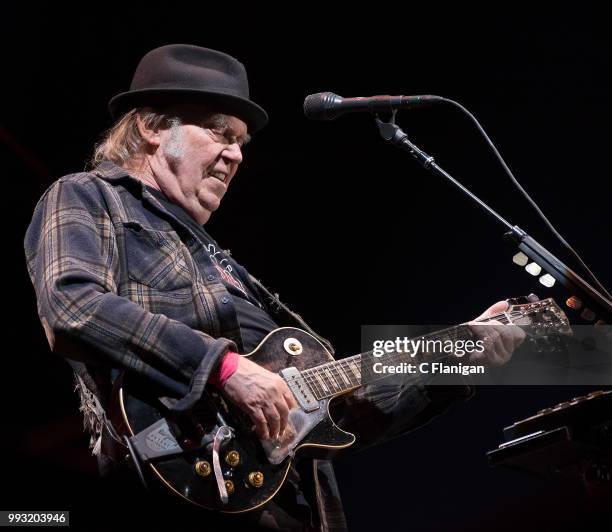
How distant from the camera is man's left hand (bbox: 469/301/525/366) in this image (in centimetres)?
266

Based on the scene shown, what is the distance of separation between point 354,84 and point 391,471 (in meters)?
2.06

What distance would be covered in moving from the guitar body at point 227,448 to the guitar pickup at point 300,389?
0.02 meters

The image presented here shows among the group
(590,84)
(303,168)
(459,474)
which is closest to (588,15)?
(590,84)

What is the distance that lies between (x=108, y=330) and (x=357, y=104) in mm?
1047

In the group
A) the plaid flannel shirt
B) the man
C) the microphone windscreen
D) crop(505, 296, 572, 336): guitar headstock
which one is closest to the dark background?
crop(505, 296, 572, 336): guitar headstock

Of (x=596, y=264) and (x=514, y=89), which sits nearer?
(x=596, y=264)

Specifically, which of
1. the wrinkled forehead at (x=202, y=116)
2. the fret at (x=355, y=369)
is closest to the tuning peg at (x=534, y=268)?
the fret at (x=355, y=369)

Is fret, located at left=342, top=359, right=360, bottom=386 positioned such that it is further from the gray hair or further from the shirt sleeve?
the gray hair

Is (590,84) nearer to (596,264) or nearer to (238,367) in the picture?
(596,264)

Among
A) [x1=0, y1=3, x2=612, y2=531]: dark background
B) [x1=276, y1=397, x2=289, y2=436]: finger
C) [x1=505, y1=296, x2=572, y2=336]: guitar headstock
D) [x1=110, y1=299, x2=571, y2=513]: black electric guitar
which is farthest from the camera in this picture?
[x1=0, y1=3, x2=612, y2=531]: dark background

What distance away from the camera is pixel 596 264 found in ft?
11.3

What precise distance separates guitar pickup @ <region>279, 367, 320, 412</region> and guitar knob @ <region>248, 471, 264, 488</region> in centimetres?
27

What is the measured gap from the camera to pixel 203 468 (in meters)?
1.98

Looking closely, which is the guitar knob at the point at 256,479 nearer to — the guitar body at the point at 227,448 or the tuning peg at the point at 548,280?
the guitar body at the point at 227,448
